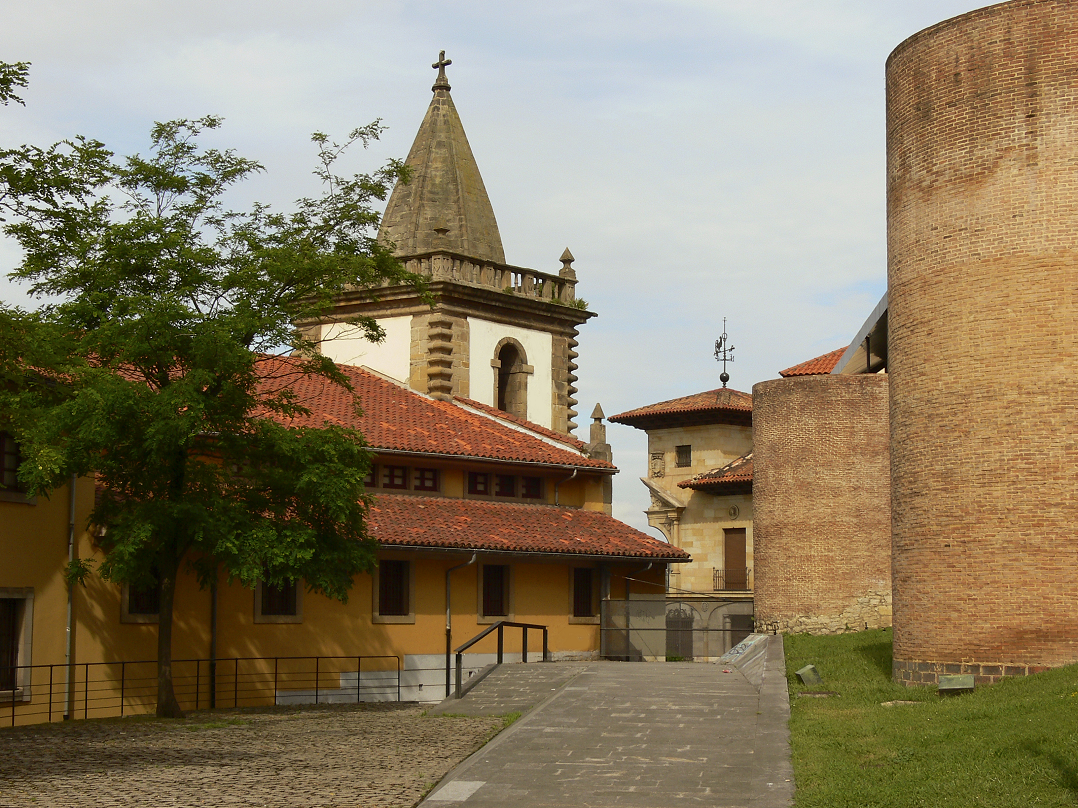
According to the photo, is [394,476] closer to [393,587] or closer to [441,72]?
[393,587]

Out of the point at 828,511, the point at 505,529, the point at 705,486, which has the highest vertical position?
the point at 705,486

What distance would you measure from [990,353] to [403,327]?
74.1ft

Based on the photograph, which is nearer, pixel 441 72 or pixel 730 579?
pixel 441 72

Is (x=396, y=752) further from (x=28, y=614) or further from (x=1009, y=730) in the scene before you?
(x=28, y=614)

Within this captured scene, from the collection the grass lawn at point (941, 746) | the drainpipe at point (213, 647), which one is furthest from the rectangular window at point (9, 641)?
the grass lawn at point (941, 746)

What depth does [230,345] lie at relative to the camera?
→ 2078cm

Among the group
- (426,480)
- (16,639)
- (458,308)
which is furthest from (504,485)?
(16,639)

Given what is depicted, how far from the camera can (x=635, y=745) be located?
15375 mm

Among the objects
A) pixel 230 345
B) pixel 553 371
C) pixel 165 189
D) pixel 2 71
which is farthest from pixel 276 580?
pixel 553 371

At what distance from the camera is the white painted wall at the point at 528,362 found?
39.8m

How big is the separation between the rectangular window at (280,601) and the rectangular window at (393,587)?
213 cm

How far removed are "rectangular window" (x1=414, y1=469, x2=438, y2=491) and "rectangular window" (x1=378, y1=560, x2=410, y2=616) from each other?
3020mm

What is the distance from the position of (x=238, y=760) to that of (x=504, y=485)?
66.0 feet

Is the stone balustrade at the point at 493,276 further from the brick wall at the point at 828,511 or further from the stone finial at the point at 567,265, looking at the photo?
the brick wall at the point at 828,511
